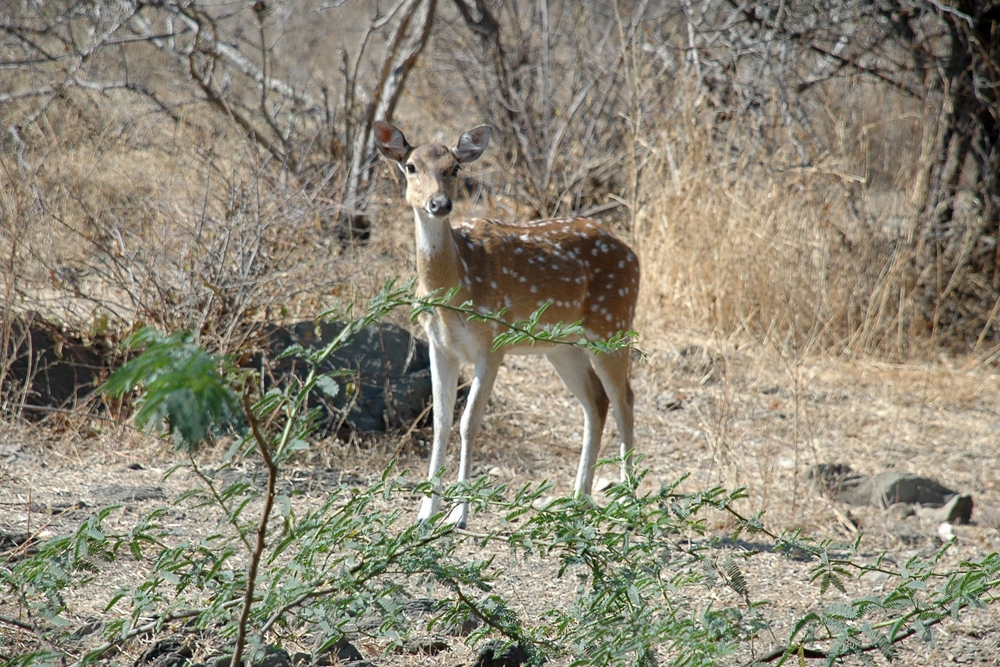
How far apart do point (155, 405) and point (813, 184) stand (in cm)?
700

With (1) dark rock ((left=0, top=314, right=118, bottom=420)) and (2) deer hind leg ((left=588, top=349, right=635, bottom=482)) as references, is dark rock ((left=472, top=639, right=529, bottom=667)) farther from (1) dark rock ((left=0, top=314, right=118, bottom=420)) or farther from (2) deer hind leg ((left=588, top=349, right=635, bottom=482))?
(1) dark rock ((left=0, top=314, right=118, bottom=420))

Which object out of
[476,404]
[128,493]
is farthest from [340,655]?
[476,404]

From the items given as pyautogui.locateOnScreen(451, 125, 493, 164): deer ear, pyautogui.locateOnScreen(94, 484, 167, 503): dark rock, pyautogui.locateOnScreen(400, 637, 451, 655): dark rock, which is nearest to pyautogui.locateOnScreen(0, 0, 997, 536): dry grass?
pyautogui.locateOnScreen(94, 484, 167, 503): dark rock

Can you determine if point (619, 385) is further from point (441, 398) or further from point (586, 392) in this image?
point (441, 398)

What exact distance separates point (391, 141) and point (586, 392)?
1.70 metres

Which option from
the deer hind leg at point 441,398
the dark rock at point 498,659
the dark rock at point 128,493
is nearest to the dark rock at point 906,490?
the deer hind leg at point 441,398

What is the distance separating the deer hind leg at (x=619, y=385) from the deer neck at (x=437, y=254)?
2.95ft

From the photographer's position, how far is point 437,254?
510cm

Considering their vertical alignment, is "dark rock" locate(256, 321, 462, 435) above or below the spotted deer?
below

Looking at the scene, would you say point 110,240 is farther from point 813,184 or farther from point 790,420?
point 813,184

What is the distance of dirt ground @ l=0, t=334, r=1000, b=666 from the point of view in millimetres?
4270

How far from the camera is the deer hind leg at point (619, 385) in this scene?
5547mm

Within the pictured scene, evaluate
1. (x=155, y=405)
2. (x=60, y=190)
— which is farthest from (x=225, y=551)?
(x=60, y=190)

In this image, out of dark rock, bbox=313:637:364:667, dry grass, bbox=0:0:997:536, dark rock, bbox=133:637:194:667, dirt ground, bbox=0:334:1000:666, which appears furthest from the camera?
dry grass, bbox=0:0:997:536
